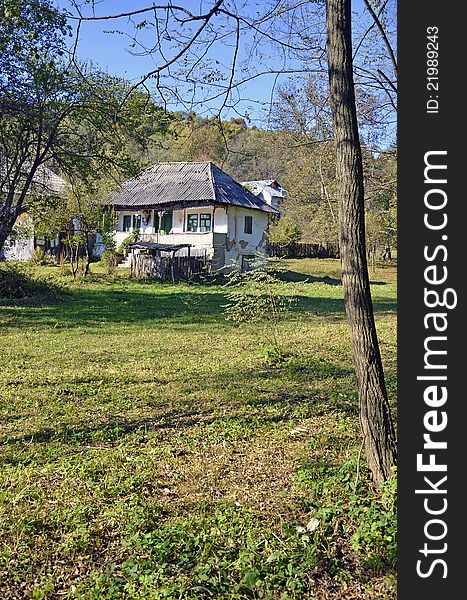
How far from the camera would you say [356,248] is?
389 cm

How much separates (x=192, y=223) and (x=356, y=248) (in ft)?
88.1

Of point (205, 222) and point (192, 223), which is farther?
point (192, 223)

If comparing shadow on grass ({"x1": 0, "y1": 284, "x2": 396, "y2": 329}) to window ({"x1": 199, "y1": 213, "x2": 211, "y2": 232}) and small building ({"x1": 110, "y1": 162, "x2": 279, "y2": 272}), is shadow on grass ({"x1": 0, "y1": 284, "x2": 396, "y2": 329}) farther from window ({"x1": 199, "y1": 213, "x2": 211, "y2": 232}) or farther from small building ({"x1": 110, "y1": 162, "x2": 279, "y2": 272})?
window ({"x1": 199, "y1": 213, "x2": 211, "y2": 232})

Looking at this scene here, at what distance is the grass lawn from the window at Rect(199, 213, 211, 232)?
20227mm

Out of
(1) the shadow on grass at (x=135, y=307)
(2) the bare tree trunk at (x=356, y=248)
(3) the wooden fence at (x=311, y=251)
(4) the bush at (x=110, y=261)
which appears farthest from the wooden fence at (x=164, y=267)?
(2) the bare tree trunk at (x=356, y=248)

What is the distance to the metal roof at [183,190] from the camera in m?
29.4

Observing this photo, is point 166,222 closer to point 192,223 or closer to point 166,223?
point 166,223

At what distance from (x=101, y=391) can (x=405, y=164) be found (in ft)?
17.6

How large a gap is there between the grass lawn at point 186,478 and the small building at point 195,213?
19681mm

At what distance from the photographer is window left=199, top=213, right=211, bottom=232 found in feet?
97.8

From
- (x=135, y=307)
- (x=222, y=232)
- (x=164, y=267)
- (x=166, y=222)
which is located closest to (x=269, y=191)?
(x=166, y=222)

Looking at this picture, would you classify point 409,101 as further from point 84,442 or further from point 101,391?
point 101,391

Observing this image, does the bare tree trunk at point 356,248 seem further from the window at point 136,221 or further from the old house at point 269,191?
the old house at point 269,191

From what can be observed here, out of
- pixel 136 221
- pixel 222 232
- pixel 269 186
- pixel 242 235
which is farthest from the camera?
pixel 269 186
